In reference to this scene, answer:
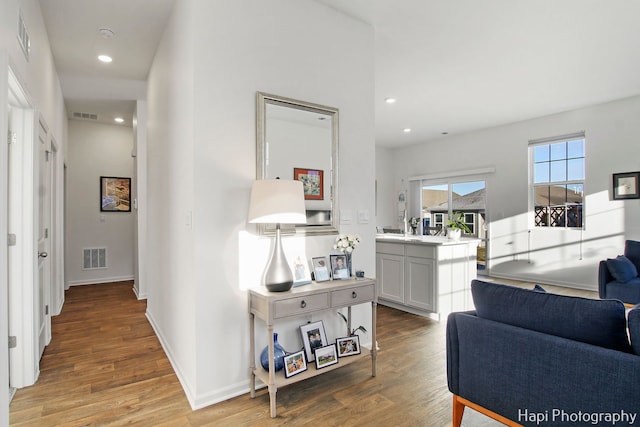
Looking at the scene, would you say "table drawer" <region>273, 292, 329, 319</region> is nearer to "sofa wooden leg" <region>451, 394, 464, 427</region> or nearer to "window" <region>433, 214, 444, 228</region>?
"sofa wooden leg" <region>451, 394, 464, 427</region>

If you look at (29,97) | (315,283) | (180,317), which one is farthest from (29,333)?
(315,283)

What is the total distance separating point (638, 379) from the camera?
1331 mm

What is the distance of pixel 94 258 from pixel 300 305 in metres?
5.44

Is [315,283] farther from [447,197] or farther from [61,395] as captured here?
[447,197]

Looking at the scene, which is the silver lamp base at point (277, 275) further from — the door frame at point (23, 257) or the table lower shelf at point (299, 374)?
the door frame at point (23, 257)

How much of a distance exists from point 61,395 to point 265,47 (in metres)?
2.79

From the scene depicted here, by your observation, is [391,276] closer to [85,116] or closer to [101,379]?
[101,379]

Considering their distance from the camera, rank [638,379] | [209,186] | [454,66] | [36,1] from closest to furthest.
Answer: [638,379]
[209,186]
[36,1]
[454,66]

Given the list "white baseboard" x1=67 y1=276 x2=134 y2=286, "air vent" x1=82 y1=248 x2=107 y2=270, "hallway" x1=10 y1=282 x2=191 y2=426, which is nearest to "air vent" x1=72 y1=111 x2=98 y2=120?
"air vent" x1=82 y1=248 x2=107 y2=270

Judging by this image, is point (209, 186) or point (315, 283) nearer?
point (209, 186)

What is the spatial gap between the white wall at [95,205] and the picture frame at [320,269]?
4.48m

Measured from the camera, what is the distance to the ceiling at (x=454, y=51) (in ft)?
9.45

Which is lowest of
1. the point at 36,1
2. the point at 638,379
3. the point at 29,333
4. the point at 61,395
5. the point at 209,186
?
the point at 61,395

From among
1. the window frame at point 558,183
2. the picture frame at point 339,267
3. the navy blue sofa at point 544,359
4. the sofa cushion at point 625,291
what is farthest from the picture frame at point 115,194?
the sofa cushion at point 625,291
